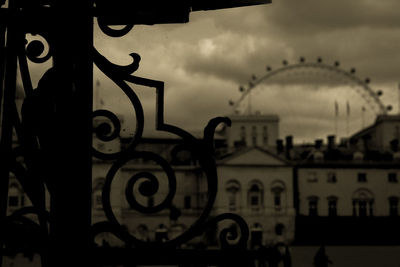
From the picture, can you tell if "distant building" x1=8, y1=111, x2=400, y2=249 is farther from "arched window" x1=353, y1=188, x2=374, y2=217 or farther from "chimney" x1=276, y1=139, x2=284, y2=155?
"chimney" x1=276, y1=139, x2=284, y2=155

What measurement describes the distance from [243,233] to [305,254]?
52.9 metres

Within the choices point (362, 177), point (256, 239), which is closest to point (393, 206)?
point (362, 177)

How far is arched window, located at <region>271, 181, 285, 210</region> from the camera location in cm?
6731

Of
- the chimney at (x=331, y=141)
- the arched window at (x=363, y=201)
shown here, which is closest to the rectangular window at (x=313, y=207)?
the arched window at (x=363, y=201)

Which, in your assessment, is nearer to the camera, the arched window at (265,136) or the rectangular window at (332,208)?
the rectangular window at (332,208)

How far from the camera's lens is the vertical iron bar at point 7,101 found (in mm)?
3152

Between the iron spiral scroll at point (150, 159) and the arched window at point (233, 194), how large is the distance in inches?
2509

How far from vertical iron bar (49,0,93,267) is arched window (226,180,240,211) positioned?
63.8 m

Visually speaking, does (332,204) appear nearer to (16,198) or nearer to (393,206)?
(393,206)

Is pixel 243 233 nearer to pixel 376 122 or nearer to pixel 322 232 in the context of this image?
pixel 322 232

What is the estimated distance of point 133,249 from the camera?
312 cm

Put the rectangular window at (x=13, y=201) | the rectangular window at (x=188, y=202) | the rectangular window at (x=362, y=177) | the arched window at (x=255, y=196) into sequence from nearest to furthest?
the rectangular window at (x=13, y=201) < the arched window at (x=255, y=196) < the rectangular window at (x=188, y=202) < the rectangular window at (x=362, y=177)

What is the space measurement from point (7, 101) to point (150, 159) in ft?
2.52

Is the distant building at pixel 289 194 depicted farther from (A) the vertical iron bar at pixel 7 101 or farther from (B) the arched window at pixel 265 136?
(A) the vertical iron bar at pixel 7 101
